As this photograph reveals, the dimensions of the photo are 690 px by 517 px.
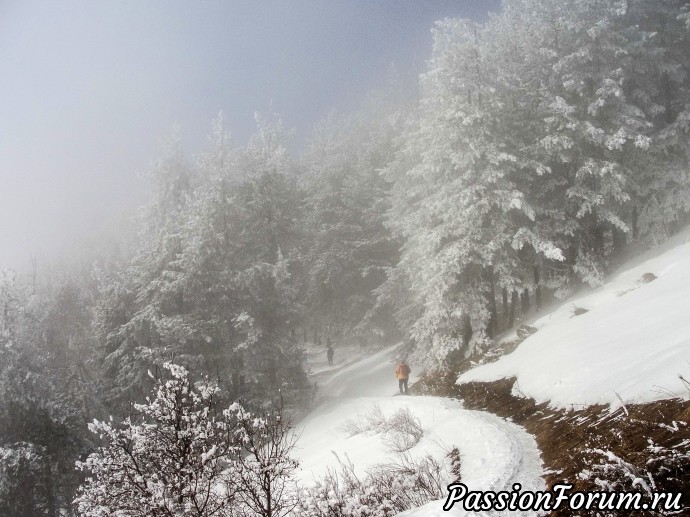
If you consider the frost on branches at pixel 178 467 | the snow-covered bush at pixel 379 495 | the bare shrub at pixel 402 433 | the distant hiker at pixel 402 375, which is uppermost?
the frost on branches at pixel 178 467

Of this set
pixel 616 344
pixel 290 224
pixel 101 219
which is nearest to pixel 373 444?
pixel 616 344

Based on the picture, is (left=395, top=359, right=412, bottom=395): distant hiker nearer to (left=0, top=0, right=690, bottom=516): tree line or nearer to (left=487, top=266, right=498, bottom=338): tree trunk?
(left=0, top=0, right=690, bottom=516): tree line

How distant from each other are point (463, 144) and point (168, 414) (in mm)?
16473

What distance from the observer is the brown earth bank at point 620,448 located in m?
4.68

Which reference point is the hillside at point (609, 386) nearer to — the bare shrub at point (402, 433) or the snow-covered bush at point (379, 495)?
the snow-covered bush at point (379, 495)

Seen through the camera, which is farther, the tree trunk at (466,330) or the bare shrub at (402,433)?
the tree trunk at (466,330)

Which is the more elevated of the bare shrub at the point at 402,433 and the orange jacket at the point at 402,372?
the bare shrub at the point at 402,433

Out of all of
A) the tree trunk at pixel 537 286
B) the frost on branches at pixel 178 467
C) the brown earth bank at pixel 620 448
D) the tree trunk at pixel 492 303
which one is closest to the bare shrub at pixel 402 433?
the brown earth bank at pixel 620 448

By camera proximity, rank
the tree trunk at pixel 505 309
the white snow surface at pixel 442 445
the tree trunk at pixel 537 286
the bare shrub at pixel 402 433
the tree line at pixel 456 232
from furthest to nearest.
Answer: the tree trunk at pixel 505 309 → the tree trunk at pixel 537 286 → the tree line at pixel 456 232 → the bare shrub at pixel 402 433 → the white snow surface at pixel 442 445

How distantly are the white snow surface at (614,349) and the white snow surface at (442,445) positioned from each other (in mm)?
1577

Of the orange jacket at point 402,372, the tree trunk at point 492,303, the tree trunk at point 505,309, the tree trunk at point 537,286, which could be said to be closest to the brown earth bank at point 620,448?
the orange jacket at point 402,372

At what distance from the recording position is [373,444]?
1133 cm

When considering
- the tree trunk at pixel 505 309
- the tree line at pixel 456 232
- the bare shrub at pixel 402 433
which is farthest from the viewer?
the tree trunk at pixel 505 309

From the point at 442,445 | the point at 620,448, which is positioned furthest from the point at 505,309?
the point at 620,448
